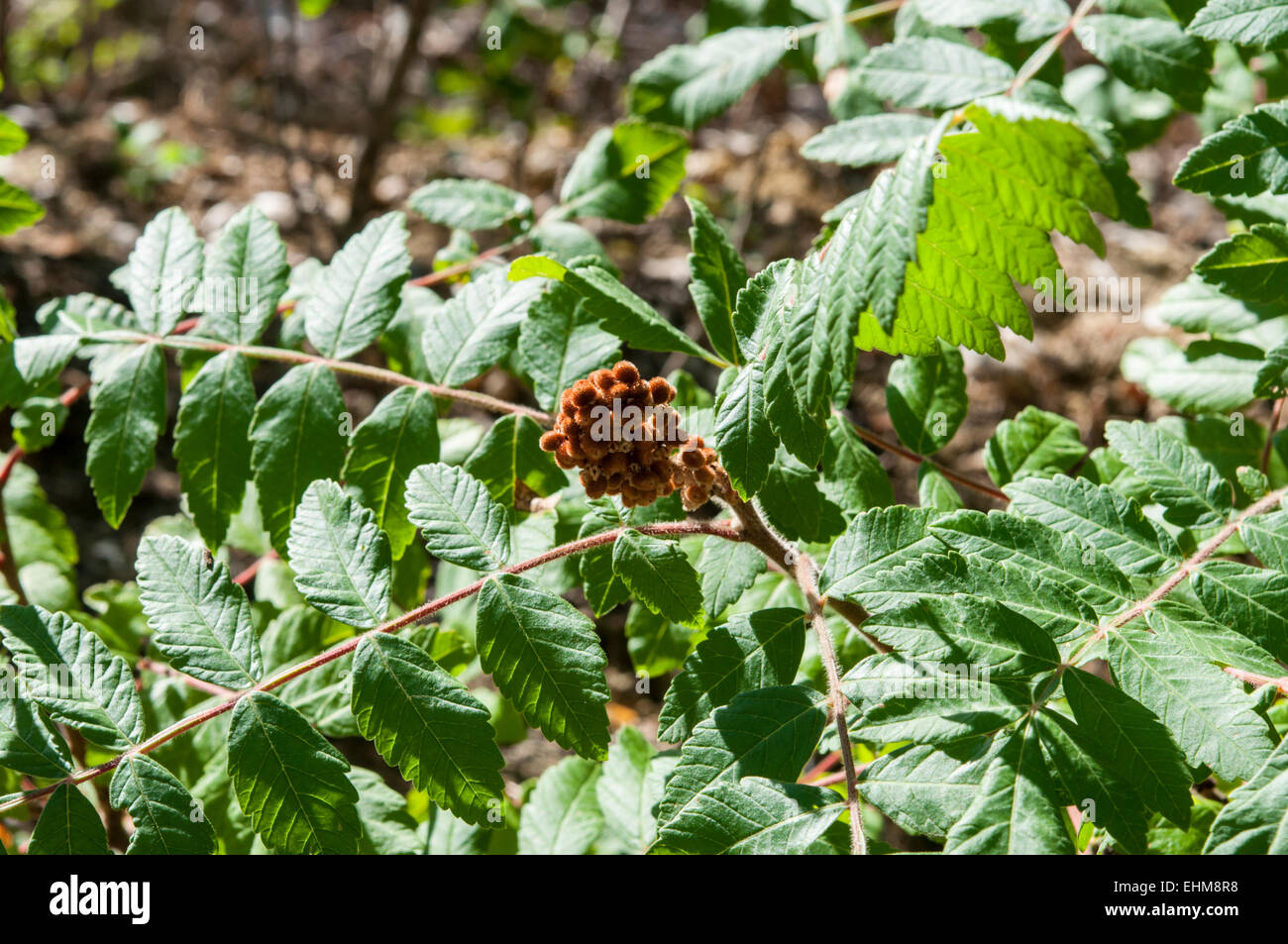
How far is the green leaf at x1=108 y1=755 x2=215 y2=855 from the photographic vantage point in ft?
5.26

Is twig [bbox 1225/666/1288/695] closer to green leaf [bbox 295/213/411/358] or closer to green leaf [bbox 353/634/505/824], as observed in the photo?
green leaf [bbox 353/634/505/824]

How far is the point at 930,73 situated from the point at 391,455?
1.46m

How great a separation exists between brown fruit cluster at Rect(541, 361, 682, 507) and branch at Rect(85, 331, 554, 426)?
0.31 meters

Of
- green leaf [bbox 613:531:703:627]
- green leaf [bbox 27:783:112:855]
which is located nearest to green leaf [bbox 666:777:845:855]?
green leaf [bbox 613:531:703:627]

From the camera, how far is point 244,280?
6.95 feet

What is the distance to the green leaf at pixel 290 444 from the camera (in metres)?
1.95

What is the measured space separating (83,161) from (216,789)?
431 centimetres

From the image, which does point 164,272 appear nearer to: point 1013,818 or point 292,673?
point 292,673

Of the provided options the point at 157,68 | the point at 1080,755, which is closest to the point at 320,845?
the point at 1080,755

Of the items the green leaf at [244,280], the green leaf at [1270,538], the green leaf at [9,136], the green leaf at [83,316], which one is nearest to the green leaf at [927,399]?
the green leaf at [1270,538]

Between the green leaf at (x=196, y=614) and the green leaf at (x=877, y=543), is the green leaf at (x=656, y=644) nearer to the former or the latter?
the green leaf at (x=877, y=543)

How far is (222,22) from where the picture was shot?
6.74 m

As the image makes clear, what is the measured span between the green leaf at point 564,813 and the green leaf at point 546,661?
23.6 inches

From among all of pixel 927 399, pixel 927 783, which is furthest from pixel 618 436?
pixel 927 399
